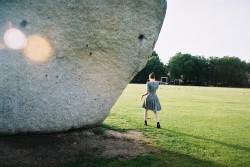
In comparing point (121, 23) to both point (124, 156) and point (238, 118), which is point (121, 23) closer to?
point (124, 156)

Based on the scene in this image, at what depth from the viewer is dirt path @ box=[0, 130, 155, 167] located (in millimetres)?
6891

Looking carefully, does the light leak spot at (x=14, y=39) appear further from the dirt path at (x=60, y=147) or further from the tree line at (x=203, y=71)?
the tree line at (x=203, y=71)

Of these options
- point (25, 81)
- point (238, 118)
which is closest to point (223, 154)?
point (25, 81)

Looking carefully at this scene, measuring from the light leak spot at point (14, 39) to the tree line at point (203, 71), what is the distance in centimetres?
9069

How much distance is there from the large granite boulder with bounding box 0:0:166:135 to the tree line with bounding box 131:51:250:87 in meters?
89.8

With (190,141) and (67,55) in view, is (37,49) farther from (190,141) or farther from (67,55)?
(190,141)

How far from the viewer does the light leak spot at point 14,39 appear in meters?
7.41

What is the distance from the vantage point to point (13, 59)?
744 centimetres

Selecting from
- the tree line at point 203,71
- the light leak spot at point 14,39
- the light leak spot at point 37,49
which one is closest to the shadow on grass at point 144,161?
the light leak spot at point 37,49

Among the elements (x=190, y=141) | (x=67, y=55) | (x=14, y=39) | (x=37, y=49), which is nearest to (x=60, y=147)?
(x=67, y=55)

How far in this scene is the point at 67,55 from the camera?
7797 millimetres

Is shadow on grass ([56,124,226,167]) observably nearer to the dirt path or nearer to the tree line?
the dirt path

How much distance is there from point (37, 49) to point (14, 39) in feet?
1.91

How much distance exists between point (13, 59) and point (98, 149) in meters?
3.12
